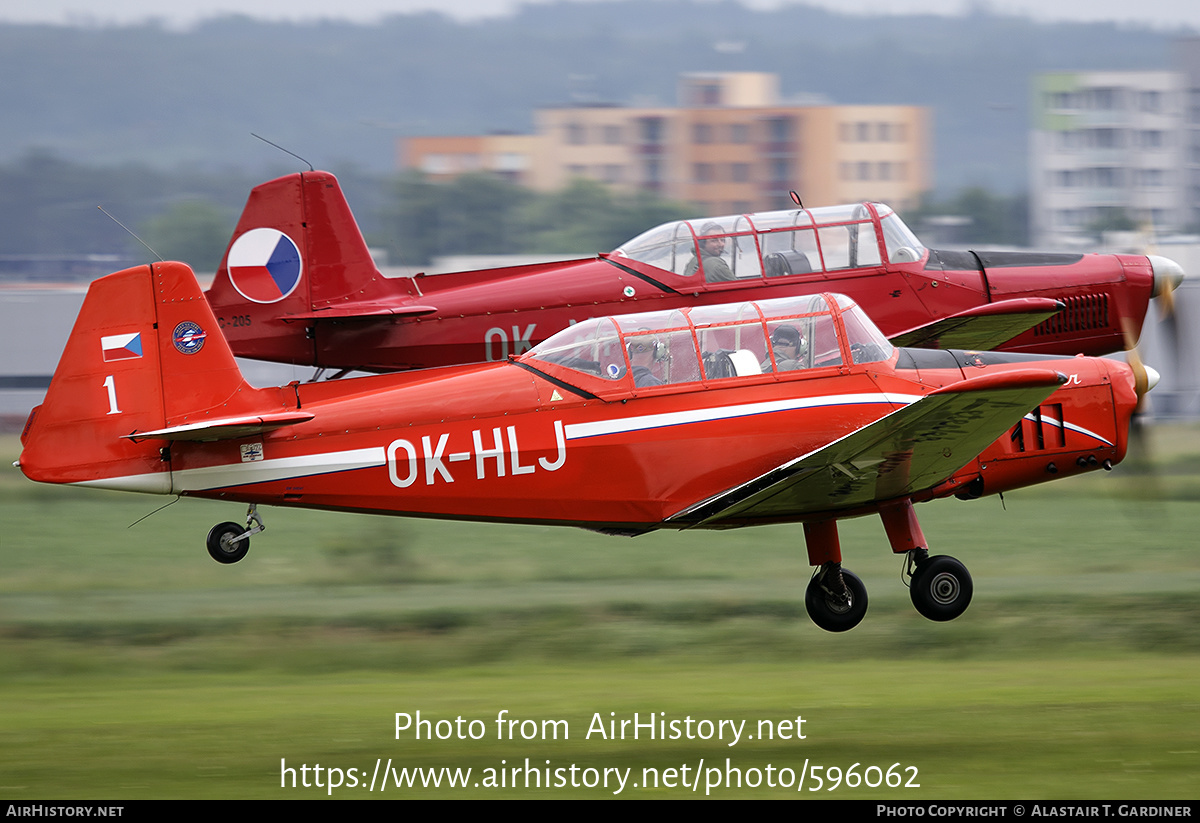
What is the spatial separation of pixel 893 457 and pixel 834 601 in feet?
6.41

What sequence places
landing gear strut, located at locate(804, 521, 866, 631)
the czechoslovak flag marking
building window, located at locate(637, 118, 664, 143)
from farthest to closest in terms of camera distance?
1. building window, located at locate(637, 118, 664, 143)
2. landing gear strut, located at locate(804, 521, 866, 631)
3. the czechoslovak flag marking

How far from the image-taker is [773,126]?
227ft

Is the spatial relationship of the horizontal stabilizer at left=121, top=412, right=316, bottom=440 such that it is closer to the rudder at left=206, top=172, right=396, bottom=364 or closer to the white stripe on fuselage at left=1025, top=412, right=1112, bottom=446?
the rudder at left=206, top=172, right=396, bottom=364

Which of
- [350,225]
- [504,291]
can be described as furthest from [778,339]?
[350,225]

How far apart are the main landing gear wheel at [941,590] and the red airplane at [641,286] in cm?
269

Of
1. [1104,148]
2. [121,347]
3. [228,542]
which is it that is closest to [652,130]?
[1104,148]

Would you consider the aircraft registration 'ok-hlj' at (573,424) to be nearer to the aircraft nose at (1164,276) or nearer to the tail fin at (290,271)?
the tail fin at (290,271)

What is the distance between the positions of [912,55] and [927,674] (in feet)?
589

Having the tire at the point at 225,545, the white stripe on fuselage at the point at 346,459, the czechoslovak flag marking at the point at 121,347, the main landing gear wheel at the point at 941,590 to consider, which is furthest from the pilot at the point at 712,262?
the czechoslovak flag marking at the point at 121,347

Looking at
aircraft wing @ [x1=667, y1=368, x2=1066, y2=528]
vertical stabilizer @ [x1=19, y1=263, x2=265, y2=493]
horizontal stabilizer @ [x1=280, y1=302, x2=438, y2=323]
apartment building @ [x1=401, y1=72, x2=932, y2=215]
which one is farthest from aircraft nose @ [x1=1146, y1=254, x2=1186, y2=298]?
apartment building @ [x1=401, y1=72, x2=932, y2=215]

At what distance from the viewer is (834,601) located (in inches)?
456

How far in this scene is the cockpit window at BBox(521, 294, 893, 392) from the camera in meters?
10.6

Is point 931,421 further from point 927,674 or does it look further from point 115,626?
point 115,626

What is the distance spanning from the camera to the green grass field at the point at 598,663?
11672 mm
